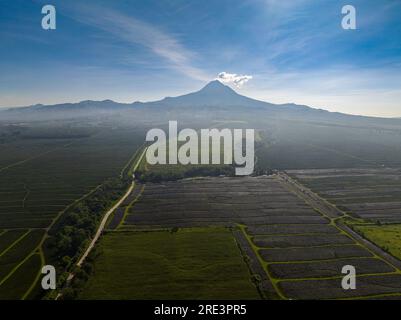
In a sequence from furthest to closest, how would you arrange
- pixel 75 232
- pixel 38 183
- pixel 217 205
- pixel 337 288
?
→ 1. pixel 38 183
2. pixel 217 205
3. pixel 75 232
4. pixel 337 288

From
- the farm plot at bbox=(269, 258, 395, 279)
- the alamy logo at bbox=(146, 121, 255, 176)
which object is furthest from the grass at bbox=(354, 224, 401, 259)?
the alamy logo at bbox=(146, 121, 255, 176)

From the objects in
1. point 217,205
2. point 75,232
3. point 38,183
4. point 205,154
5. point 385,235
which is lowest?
point 385,235

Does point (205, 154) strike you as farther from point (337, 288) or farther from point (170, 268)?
point (337, 288)

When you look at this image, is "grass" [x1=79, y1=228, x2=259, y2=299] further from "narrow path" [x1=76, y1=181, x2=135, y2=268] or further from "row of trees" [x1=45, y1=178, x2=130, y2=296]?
"row of trees" [x1=45, y1=178, x2=130, y2=296]

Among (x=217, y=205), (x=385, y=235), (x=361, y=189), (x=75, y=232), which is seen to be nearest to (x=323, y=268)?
(x=385, y=235)

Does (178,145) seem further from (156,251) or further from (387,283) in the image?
(387,283)

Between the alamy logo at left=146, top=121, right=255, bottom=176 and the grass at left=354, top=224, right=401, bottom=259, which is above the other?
the alamy logo at left=146, top=121, right=255, bottom=176

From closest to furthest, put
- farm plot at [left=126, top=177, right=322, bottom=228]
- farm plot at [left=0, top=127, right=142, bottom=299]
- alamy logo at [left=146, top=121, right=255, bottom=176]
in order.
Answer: farm plot at [left=0, top=127, right=142, bottom=299] < farm plot at [left=126, top=177, right=322, bottom=228] < alamy logo at [left=146, top=121, right=255, bottom=176]
